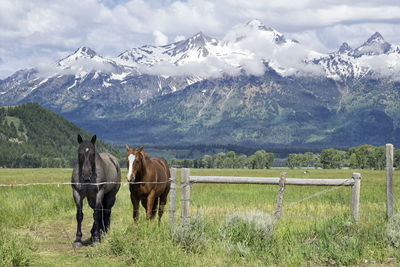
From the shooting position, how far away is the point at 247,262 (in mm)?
11602

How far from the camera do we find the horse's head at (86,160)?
1345 cm

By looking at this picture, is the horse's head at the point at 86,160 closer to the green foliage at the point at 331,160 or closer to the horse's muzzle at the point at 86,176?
the horse's muzzle at the point at 86,176

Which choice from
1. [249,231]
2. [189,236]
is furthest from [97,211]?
[249,231]

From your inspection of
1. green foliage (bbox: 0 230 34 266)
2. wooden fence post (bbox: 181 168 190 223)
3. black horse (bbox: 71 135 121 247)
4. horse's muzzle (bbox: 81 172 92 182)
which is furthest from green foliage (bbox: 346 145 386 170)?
green foliage (bbox: 0 230 34 266)

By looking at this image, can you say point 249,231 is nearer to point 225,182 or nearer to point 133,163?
point 225,182

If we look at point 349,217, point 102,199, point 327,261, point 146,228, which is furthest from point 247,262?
point 102,199

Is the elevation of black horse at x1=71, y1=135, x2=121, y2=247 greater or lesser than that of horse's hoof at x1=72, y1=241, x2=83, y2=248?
greater

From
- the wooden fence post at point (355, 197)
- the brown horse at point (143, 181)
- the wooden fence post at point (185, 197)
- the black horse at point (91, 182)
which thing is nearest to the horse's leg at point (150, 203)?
the brown horse at point (143, 181)

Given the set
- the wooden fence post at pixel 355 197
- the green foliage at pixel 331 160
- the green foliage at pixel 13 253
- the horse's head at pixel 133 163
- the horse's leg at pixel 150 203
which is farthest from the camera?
the green foliage at pixel 331 160

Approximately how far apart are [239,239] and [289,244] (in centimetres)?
134

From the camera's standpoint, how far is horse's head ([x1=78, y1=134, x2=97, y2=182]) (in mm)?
13453

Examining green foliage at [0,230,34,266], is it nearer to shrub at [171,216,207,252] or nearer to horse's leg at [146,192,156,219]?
shrub at [171,216,207,252]

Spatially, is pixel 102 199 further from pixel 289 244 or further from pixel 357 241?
pixel 357 241

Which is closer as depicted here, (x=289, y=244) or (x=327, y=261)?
(x=327, y=261)
